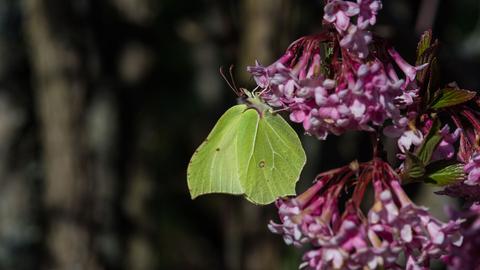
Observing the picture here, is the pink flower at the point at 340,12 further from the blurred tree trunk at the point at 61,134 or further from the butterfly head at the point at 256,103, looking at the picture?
the blurred tree trunk at the point at 61,134

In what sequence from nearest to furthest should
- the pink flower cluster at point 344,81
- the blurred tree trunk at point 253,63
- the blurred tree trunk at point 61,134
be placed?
the pink flower cluster at point 344,81 < the blurred tree trunk at point 253,63 < the blurred tree trunk at point 61,134

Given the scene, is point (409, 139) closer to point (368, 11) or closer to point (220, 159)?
point (368, 11)

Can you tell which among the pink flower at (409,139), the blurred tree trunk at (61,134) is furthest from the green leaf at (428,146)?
the blurred tree trunk at (61,134)

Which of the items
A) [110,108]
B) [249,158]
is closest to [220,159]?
[249,158]

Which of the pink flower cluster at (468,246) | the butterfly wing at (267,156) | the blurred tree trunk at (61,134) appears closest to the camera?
the pink flower cluster at (468,246)

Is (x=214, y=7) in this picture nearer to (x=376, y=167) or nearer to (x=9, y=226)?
(x=9, y=226)

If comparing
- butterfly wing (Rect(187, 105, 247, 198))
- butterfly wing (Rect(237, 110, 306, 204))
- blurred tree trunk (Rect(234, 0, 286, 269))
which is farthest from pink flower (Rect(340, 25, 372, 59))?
blurred tree trunk (Rect(234, 0, 286, 269))
